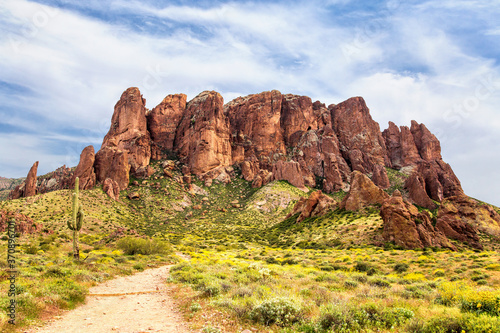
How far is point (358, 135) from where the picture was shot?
12888 centimetres

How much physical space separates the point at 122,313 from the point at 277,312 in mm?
5962

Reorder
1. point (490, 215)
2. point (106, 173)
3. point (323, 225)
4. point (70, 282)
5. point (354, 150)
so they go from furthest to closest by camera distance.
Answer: point (354, 150)
point (106, 173)
point (323, 225)
point (490, 215)
point (70, 282)

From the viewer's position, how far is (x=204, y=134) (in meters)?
111

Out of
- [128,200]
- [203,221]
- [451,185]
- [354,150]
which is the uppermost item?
[354,150]

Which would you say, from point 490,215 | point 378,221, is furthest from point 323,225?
point 490,215

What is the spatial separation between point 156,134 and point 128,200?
46.2 m

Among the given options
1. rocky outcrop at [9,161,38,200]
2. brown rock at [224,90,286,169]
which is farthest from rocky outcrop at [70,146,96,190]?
brown rock at [224,90,286,169]

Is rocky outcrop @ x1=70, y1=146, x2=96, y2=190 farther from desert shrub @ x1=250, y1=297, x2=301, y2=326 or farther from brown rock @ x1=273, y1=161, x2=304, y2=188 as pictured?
desert shrub @ x1=250, y1=297, x2=301, y2=326

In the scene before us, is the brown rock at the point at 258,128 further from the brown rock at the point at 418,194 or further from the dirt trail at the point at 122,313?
the dirt trail at the point at 122,313

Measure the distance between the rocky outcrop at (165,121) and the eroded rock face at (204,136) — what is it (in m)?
2.78

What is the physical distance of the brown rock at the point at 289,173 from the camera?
10056cm

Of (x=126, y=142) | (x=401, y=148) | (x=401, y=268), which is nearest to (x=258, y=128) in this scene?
(x=126, y=142)

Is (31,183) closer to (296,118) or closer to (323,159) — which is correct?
(323,159)

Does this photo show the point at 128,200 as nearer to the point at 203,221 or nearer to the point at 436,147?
the point at 203,221
